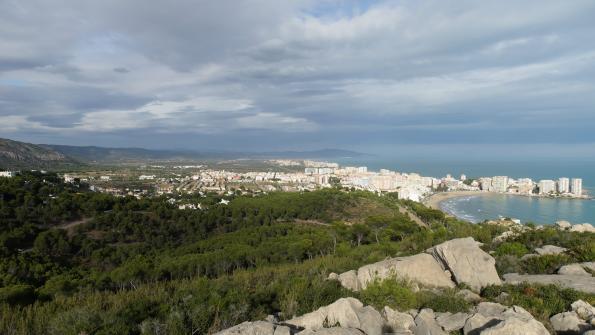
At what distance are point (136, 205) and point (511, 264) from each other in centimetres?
2835

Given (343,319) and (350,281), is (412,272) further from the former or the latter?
(343,319)

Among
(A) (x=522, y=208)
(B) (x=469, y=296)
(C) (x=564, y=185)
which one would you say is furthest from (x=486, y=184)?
(B) (x=469, y=296)

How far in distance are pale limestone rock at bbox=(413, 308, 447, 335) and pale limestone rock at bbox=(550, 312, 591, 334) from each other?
1553 millimetres

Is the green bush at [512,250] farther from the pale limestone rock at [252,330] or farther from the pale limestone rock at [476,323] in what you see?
the pale limestone rock at [252,330]

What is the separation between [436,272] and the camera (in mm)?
6828

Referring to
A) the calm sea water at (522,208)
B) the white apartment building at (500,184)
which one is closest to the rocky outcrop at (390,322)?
the calm sea water at (522,208)

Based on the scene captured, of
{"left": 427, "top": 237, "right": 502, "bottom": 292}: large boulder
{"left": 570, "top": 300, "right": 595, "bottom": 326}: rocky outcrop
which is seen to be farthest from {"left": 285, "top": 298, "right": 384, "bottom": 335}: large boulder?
{"left": 427, "top": 237, "right": 502, "bottom": 292}: large boulder

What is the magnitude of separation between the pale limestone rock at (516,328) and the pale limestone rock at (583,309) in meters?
1.27

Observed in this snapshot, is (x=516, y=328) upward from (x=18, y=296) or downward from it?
upward

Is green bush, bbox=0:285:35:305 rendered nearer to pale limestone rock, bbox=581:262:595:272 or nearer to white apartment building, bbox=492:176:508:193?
pale limestone rock, bbox=581:262:595:272

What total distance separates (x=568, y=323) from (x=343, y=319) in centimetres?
294

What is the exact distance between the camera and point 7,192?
25.8m

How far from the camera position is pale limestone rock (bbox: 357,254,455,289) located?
6.55 metres

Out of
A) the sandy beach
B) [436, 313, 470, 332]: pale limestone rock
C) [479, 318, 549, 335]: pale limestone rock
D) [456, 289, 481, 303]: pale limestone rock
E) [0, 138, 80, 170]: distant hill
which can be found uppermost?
[0, 138, 80, 170]: distant hill
